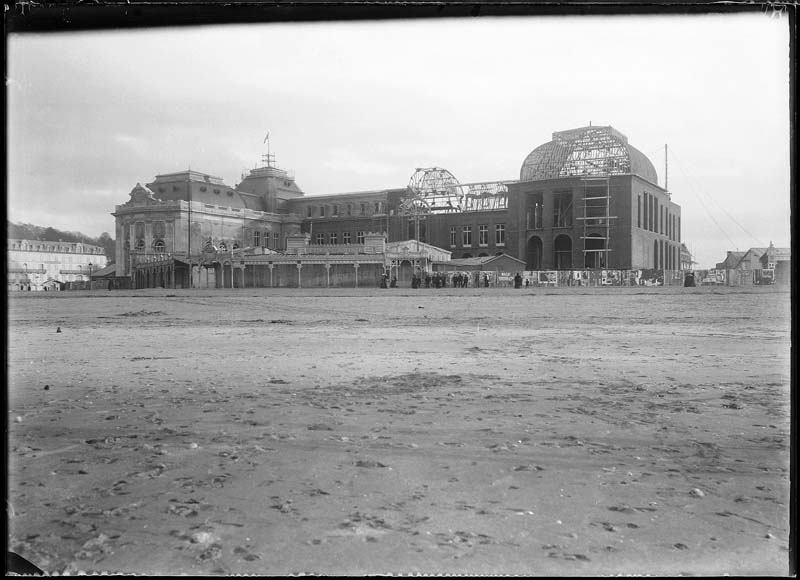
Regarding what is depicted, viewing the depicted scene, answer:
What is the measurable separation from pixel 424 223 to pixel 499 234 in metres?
7.30

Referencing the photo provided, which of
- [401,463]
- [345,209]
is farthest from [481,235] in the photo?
[401,463]

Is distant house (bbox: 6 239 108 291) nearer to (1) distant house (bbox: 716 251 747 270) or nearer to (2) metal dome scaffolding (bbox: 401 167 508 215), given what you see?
(1) distant house (bbox: 716 251 747 270)

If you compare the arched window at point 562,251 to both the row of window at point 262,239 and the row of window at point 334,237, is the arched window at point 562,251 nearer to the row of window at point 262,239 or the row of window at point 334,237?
the row of window at point 334,237

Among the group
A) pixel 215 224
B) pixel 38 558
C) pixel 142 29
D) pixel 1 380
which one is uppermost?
pixel 215 224

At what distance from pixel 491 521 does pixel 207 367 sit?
6647mm

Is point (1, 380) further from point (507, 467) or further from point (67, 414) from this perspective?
point (67, 414)

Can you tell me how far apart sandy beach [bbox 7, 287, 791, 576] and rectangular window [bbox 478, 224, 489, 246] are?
51235 millimetres

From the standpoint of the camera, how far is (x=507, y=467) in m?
4.55

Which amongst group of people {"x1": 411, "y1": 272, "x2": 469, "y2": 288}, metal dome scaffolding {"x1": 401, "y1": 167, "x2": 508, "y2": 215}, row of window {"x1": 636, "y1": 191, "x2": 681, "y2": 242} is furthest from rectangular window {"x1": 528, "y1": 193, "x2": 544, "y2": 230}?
group of people {"x1": 411, "y1": 272, "x2": 469, "y2": 288}

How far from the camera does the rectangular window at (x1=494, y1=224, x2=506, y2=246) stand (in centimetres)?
6091

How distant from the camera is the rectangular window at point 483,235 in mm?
61406

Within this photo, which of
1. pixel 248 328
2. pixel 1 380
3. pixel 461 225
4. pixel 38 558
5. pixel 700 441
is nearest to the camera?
pixel 1 380

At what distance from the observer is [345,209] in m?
67.9

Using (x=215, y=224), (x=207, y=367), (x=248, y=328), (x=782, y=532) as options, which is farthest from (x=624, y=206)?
(x=782, y=532)
